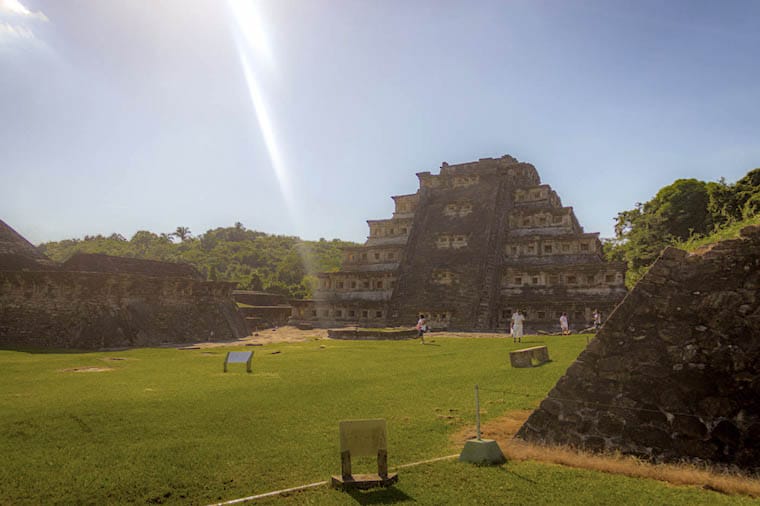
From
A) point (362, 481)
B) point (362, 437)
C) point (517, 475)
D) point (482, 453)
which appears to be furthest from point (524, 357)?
point (362, 481)

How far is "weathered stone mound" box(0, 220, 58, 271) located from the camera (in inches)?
1139

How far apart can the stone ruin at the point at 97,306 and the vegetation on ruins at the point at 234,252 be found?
3592 centimetres

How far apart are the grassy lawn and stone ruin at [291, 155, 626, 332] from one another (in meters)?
19.4

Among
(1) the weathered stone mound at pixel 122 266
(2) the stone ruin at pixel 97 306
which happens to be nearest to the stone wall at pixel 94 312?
(2) the stone ruin at pixel 97 306

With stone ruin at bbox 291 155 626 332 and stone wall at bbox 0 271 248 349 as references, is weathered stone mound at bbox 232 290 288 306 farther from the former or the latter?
stone wall at bbox 0 271 248 349

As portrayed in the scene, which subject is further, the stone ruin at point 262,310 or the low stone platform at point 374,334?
the stone ruin at point 262,310

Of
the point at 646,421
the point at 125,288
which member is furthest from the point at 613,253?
the point at 646,421

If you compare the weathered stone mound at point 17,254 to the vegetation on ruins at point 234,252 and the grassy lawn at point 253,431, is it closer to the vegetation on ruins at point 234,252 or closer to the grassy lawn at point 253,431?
the grassy lawn at point 253,431

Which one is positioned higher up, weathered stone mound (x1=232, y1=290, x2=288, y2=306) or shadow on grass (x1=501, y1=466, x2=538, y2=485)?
weathered stone mound (x1=232, y1=290, x2=288, y2=306)

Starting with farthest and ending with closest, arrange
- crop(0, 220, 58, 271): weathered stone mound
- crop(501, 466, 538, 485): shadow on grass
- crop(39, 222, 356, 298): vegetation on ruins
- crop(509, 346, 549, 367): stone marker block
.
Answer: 1. crop(39, 222, 356, 298): vegetation on ruins
2. crop(0, 220, 58, 271): weathered stone mound
3. crop(509, 346, 549, 367): stone marker block
4. crop(501, 466, 538, 485): shadow on grass

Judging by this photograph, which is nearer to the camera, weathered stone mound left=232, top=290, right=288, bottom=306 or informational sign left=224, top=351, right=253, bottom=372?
informational sign left=224, top=351, right=253, bottom=372

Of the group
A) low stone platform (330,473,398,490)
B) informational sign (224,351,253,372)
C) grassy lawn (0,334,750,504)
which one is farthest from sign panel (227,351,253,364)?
low stone platform (330,473,398,490)

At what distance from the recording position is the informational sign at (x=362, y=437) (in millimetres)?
6609

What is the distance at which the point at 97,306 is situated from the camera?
26375 mm
